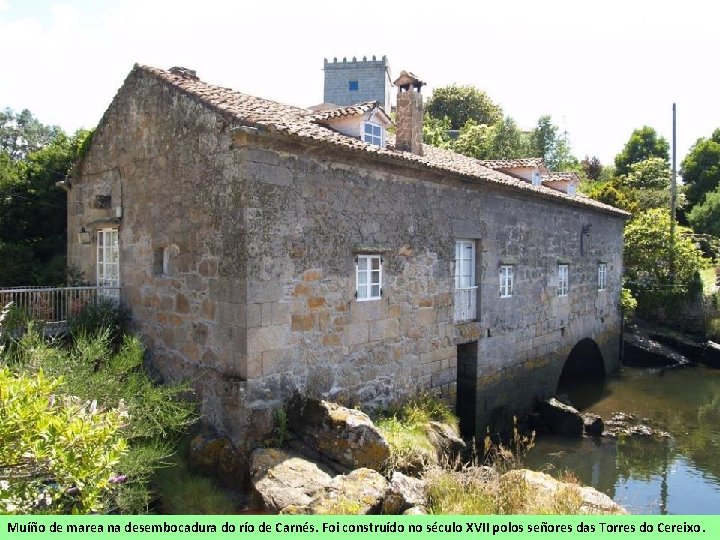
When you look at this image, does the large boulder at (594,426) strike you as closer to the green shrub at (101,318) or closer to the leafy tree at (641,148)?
the green shrub at (101,318)

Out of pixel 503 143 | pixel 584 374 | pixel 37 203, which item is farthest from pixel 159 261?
pixel 503 143

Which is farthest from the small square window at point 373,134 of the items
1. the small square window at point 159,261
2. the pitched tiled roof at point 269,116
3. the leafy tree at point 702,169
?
the leafy tree at point 702,169

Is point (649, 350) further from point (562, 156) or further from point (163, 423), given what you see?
point (163, 423)

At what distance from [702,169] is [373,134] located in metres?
35.3

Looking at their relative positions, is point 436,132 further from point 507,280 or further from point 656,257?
point 507,280

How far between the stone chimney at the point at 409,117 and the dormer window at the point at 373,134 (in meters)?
1.04

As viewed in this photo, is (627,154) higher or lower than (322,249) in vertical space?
higher

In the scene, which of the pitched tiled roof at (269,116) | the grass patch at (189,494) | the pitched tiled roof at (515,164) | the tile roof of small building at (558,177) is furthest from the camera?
the tile roof of small building at (558,177)

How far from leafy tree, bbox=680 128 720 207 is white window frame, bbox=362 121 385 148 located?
33096mm

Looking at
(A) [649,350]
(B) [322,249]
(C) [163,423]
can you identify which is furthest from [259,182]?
(A) [649,350]

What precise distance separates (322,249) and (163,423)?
319cm

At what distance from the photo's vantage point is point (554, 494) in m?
6.46

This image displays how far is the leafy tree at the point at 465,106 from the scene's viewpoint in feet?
138

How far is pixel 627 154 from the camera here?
40719 mm
